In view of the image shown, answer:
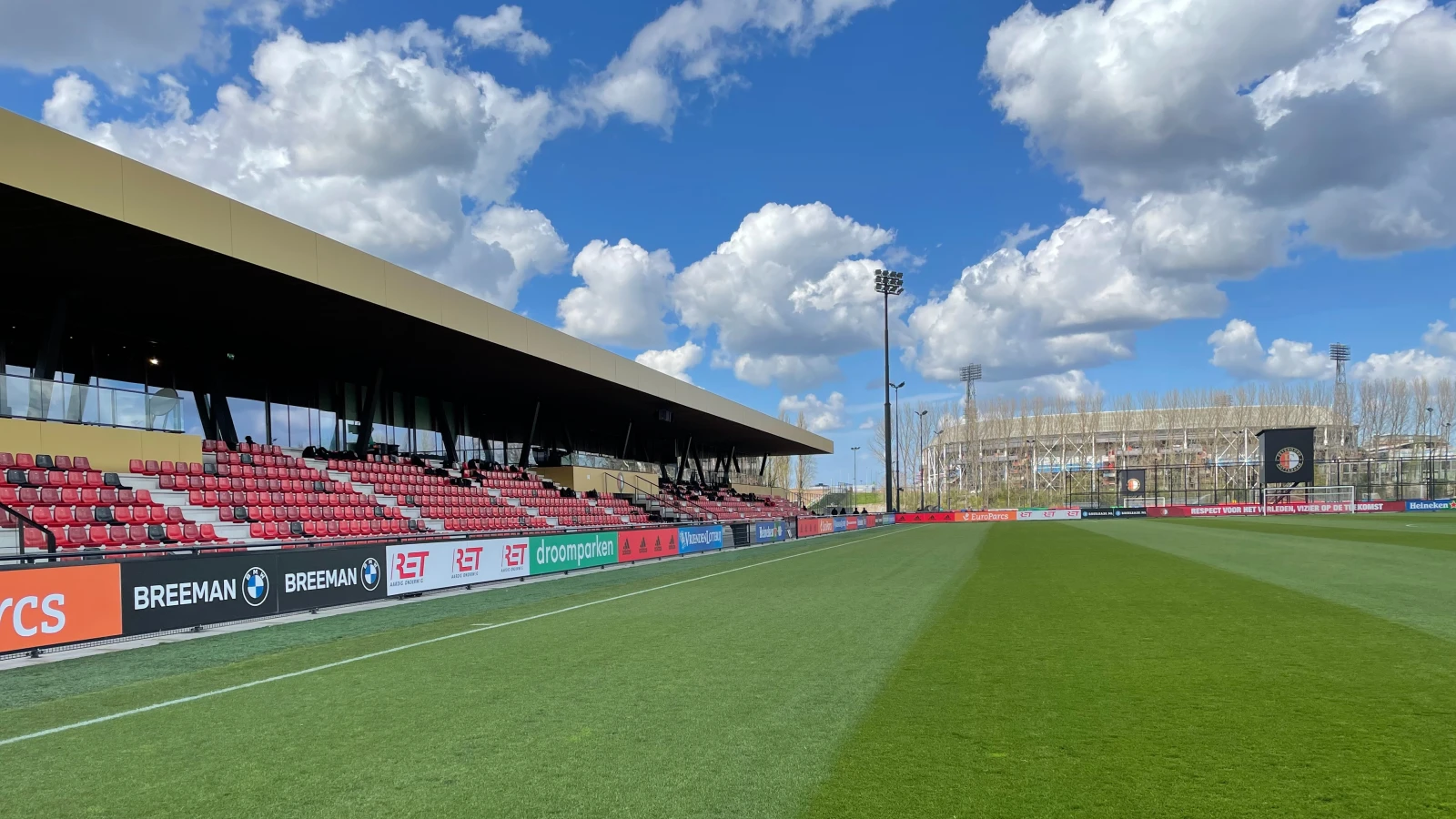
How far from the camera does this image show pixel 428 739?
226 inches

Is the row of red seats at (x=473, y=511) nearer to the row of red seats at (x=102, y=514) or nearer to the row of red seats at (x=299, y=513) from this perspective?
the row of red seats at (x=299, y=513)

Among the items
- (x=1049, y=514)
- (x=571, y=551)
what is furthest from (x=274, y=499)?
(x=1049, y=514)

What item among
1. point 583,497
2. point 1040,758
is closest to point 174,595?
point 1040,758

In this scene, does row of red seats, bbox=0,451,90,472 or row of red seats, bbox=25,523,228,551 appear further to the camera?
row of red seats, bbox=0,451,90,472

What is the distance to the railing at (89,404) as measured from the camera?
15.2m

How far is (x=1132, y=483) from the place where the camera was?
63.9 m

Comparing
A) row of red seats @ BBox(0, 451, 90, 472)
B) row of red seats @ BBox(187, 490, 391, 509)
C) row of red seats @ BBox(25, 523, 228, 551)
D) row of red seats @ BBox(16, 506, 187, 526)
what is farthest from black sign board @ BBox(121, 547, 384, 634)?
row of red seats @ BBox(0, 451, 90, 472)

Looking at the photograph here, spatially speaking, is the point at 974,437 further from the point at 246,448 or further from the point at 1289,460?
the point at 246,448

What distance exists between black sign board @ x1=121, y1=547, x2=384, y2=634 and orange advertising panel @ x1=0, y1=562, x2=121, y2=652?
0.20m

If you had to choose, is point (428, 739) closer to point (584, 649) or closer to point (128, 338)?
point (584, 649)

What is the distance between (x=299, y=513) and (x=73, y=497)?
500 cm

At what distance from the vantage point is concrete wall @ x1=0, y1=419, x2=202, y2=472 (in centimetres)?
1499

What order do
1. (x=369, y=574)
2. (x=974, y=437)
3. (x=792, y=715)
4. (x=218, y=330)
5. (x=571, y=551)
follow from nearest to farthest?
(x=792, y=715), (x=369, y=574), (x=571, y=551), (x=218, y=330), (x=974, y=437)

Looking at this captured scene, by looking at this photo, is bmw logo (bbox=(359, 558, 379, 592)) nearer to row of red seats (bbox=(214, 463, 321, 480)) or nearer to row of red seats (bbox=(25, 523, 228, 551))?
Result: row of red seats (bbox=(25, 523, 228, 551))
